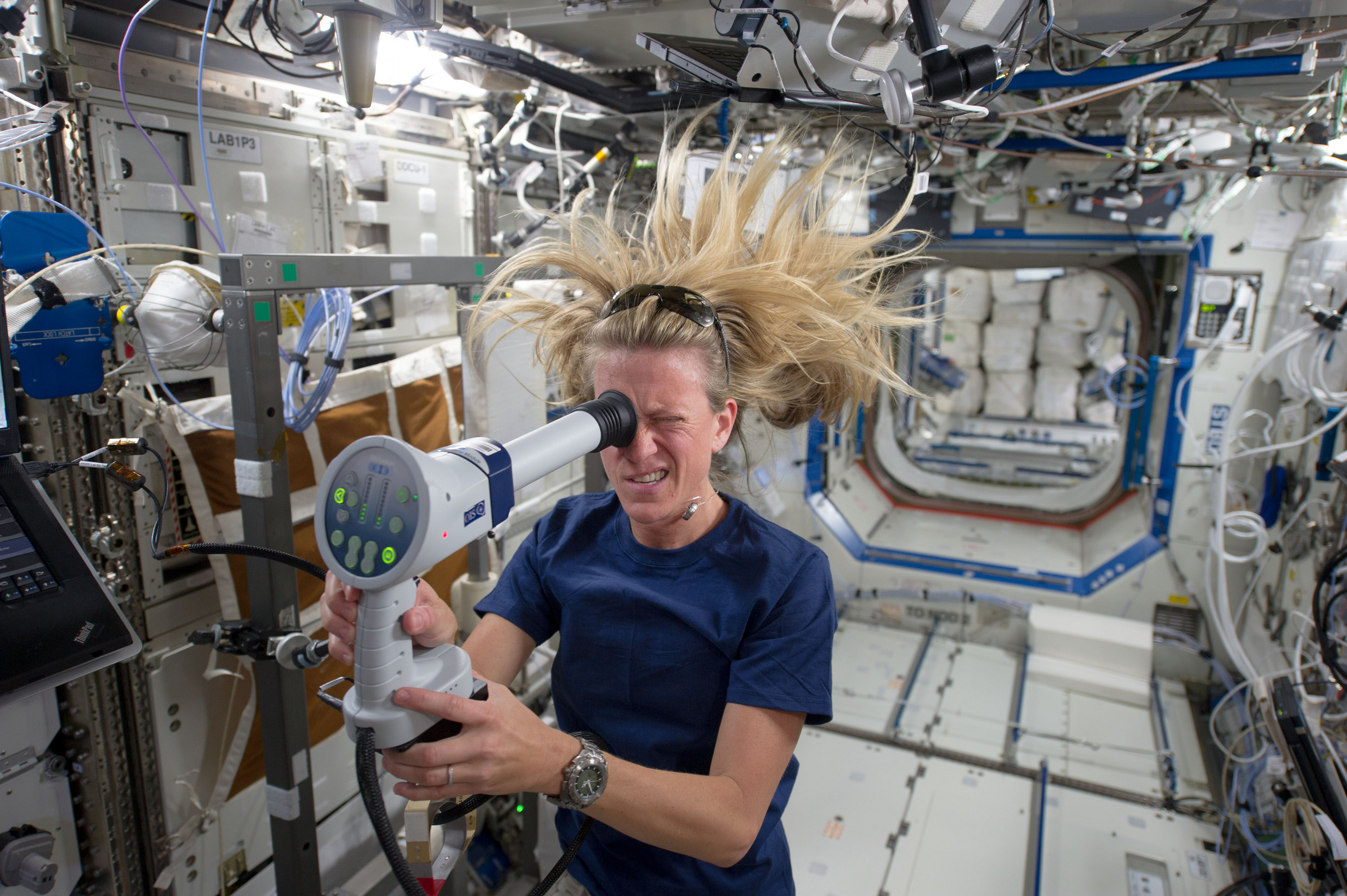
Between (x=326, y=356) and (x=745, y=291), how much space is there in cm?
152

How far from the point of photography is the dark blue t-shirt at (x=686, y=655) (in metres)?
1.47

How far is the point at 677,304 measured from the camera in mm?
1565

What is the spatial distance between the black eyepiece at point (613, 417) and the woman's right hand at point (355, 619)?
0.36m

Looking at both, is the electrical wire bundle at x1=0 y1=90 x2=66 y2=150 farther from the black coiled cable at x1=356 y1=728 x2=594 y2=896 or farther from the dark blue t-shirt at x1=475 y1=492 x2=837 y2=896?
the black coiled cable at x1=356 y1=728 x2=594 y2=896

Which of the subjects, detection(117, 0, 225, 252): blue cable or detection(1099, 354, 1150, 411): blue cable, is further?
detection(1099, 354, 1150, 411): blue cable

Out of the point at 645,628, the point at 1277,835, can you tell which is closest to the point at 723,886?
the point at 645,628

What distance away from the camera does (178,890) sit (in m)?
2.69

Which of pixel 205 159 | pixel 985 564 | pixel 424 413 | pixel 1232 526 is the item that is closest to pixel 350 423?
pixel 424 413

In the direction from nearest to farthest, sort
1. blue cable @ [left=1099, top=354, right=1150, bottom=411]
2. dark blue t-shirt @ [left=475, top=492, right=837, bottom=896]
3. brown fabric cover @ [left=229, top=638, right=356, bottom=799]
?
dark blue t-shirt @ [left=475, top=492, right=837, bottom=896]
brown fabric cover @ [left=229, top=638, right=356, bottom=799]
blue cable @ [left=1099, top=354, right=1150, bottom=411]

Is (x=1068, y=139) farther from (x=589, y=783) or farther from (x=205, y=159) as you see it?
(x=205, y=159)

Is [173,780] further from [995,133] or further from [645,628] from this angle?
[995,133]

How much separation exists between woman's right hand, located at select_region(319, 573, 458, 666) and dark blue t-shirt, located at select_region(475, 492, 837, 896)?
463mm

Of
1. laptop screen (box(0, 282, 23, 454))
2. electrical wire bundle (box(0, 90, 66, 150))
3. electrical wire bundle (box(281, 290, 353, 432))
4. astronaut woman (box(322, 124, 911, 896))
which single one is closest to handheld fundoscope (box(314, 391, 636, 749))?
astronaut woman (box(322, 124, 911, 896))

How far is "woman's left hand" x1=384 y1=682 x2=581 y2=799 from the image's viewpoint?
964 mm
